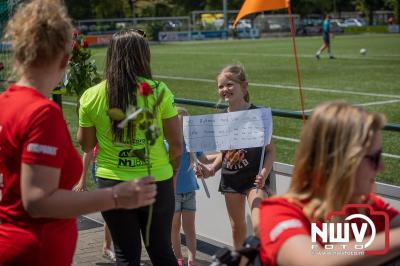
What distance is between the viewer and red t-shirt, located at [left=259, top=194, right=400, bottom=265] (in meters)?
2.15

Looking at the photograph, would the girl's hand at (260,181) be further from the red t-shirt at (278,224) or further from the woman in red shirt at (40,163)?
the red t-shirt at (278,224)

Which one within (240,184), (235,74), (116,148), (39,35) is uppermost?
(39,35)

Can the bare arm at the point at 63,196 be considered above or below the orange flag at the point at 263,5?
below

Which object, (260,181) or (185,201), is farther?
(185,201)

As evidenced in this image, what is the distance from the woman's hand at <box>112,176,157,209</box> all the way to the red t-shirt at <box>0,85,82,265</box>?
0.71ft

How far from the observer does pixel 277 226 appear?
2178mm

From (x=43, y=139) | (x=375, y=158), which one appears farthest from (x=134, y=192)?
(x=375, y=158)

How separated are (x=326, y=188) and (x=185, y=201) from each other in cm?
319

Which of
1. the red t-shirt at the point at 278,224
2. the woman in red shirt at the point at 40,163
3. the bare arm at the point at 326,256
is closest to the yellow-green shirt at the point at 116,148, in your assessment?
the woman in red shirt at the point at 40,163

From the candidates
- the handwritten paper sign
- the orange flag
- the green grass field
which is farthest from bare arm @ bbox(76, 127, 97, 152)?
the green grass field

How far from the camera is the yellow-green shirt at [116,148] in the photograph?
380 centimetres

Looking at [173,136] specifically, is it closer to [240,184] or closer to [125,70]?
[125,70]

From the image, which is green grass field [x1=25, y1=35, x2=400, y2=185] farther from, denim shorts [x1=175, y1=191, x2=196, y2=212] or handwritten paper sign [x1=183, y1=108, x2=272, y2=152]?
handwritten paper sign [x1=183, y1=108, x2=272, y2=152]

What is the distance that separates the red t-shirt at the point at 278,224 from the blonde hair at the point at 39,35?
977 millimetres
